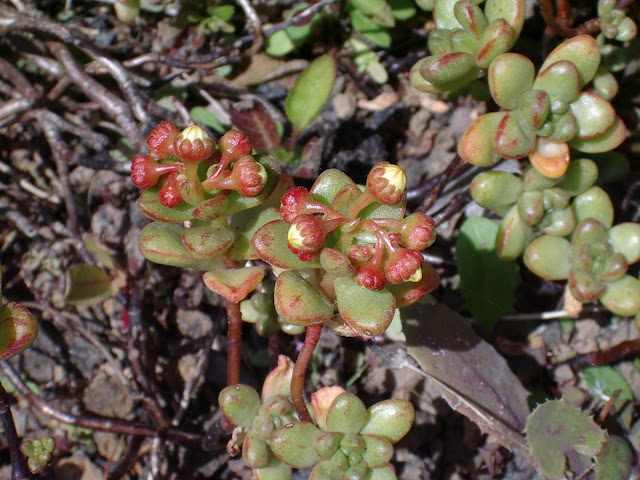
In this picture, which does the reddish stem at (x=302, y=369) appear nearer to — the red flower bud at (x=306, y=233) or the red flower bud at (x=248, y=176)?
the red flower bud at (x=306, y=233)

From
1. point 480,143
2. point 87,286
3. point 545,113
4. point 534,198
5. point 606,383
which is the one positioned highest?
point 545,113

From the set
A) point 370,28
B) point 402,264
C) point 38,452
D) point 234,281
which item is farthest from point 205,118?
point 402,264

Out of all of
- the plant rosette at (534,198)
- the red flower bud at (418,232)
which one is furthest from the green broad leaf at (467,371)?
the red flower bud at (418,232)

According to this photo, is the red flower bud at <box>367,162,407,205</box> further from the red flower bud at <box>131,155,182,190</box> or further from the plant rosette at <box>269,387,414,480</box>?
the plant rosette at <box>269,387,414,480</box>

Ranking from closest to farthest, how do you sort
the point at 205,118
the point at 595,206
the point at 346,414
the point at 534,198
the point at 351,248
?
the point at 351,248
the point at 346,414
the point at 534,198
the point at 595,206
the point at 205,118

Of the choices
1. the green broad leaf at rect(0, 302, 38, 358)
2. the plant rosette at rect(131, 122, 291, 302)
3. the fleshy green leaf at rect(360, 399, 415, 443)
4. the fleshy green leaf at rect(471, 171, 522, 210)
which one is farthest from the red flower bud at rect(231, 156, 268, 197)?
the fleshy green leaf at rect(471, 171, 522, 210)

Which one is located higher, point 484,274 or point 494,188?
point 494,188

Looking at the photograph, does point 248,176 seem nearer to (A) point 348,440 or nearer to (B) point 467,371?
(A) point 348,440
